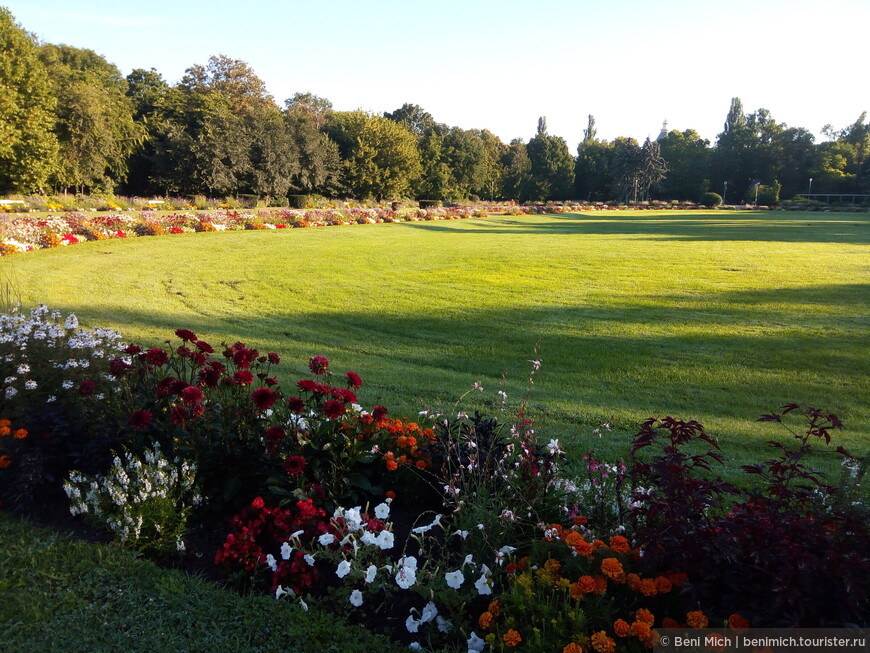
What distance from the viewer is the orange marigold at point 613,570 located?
212 cm

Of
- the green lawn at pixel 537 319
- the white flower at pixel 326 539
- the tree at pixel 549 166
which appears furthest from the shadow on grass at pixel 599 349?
the tree at pixel 549 166

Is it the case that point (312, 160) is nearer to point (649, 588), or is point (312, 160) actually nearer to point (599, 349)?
point (599, 349)

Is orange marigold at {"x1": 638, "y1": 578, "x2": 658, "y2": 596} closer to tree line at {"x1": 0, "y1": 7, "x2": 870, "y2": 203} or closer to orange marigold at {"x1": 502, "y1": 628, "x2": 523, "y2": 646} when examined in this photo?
orange marigold at {"x1": 502, "y1": 628, "x2": 523, "y2": 646}

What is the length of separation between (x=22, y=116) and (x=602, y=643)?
36317 mm

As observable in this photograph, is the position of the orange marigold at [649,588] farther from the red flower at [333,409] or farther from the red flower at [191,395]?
the red flower at [191,395]

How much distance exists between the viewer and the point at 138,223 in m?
20.3

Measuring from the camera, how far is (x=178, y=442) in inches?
125

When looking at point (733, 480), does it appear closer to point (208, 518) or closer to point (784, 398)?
point (784, 398)

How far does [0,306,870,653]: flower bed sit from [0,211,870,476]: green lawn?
33.4 inches

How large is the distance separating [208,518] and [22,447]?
128cm

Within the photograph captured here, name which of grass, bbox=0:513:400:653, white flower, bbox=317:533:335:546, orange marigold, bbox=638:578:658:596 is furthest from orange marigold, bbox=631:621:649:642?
white flower, bbox=317:533:335:546

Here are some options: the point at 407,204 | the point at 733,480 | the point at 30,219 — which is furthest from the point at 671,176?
the point at 733,480

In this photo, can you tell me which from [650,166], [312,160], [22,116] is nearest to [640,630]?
[22,116]

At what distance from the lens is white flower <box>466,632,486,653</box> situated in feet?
7.25
